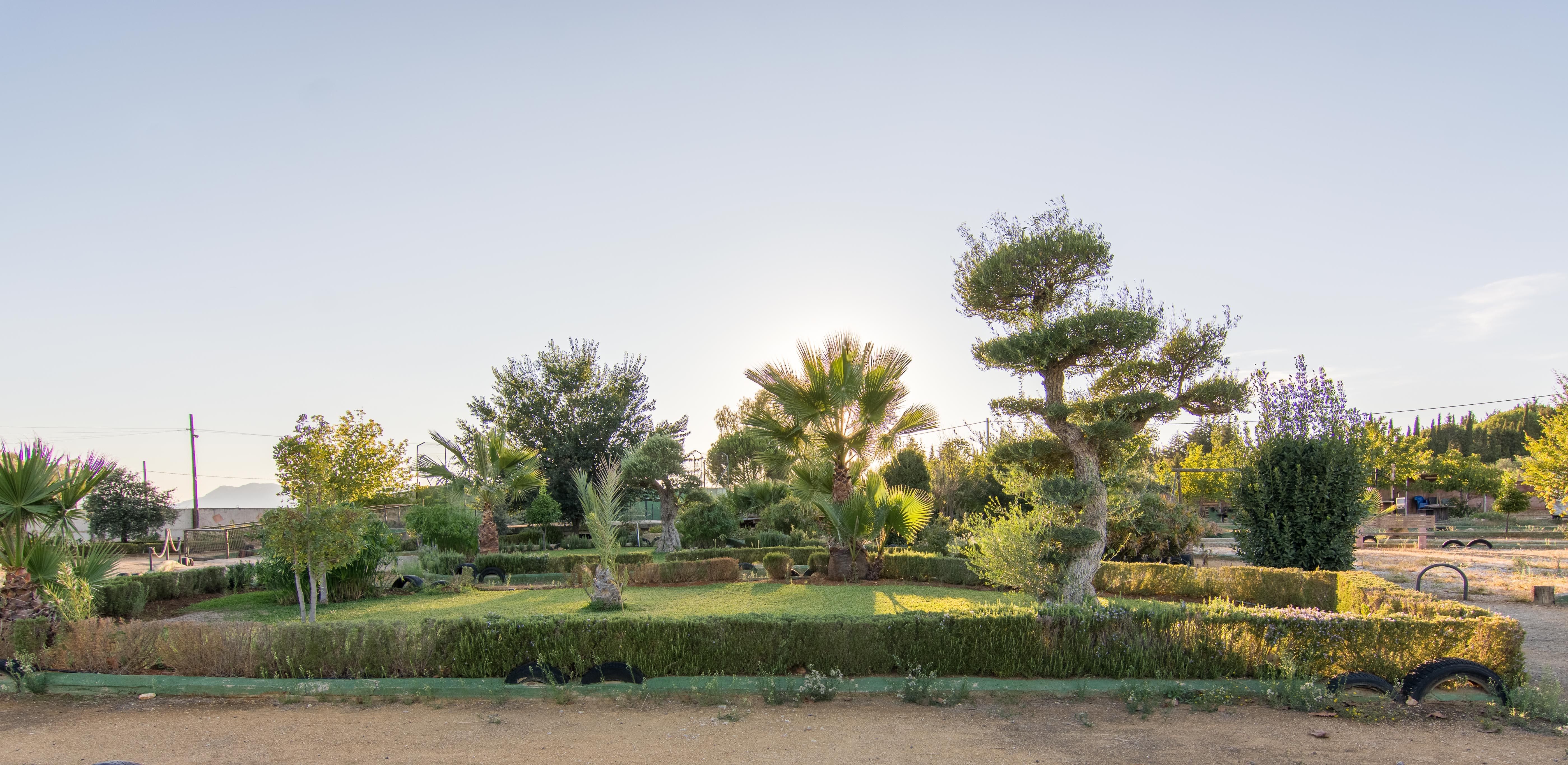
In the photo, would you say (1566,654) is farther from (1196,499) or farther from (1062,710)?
(1196,499)

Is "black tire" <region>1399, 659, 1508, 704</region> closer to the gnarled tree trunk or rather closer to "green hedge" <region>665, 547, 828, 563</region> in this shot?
"green hedge" <region>665, 547, 828, 563</region>

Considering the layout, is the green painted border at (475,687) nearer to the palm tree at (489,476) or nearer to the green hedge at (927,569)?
the green hedge at (927,569)

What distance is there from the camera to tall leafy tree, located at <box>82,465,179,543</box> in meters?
34.8

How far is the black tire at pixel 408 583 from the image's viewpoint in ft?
49.4

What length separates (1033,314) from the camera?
44.3 ft

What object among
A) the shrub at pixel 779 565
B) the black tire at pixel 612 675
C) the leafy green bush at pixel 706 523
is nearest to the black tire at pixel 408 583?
the shrub at pixel 779 565

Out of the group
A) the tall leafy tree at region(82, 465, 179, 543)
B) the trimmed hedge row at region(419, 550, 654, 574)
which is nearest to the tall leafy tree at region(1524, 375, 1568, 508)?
the trimmed hedge row at region(419, 550, 654, 574)

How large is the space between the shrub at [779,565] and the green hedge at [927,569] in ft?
6.25

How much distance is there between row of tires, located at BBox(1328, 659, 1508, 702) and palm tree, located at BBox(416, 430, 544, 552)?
19.6 m

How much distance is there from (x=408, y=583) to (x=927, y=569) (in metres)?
9.85

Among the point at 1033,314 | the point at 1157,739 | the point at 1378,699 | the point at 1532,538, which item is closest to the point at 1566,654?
the point at 1378,699

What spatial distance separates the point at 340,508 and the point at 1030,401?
402 inches

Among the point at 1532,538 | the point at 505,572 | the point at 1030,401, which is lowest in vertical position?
the point at 1532,538

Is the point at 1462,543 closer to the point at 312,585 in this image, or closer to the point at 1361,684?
the point at 1361,684
